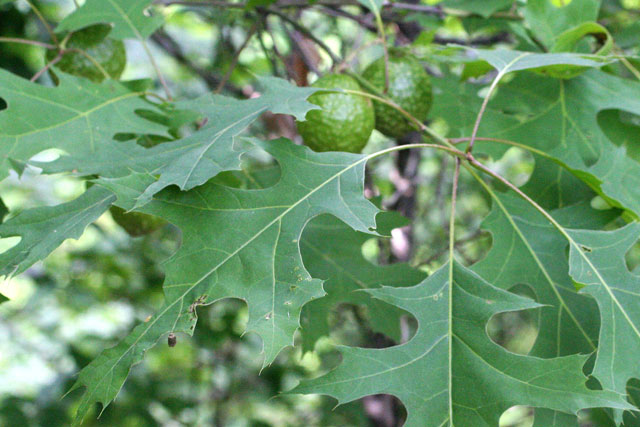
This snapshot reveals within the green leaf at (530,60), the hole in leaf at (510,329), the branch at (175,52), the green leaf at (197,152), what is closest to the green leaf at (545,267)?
the green leaf at (530,60)

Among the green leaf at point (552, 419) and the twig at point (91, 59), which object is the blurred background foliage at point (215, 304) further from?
the green leaf at point (552, 419)

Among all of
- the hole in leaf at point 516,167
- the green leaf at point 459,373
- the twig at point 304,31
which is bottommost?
the hole in leaf at point 516,167

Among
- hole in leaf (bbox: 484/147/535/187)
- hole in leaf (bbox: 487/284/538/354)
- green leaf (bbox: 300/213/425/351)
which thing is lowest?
hole in leaf (bbox: 487/284/538/354)

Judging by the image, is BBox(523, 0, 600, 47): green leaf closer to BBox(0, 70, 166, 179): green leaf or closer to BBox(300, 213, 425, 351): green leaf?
BBox(300, 213, 425, 351): green leaf

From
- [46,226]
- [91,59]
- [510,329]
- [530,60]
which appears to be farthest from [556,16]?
[510,329]

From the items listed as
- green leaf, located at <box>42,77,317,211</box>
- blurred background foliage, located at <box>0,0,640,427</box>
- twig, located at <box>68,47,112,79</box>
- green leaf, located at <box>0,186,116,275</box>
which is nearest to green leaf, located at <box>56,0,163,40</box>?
twig, located at <box>68,47,112,79</box>

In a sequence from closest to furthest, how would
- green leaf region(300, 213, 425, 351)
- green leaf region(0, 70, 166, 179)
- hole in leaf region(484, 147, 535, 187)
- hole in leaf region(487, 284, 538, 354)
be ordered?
green leaf region(0, 70, 166, 179) → green leaf region(300, 213, 425, 351) → hole in leaf region(487, 284, 538, 354) → hole in leaf region(484, 147, 535, 187)

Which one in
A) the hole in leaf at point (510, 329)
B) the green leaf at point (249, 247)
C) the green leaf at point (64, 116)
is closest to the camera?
the green leaf at point (249, 247)
